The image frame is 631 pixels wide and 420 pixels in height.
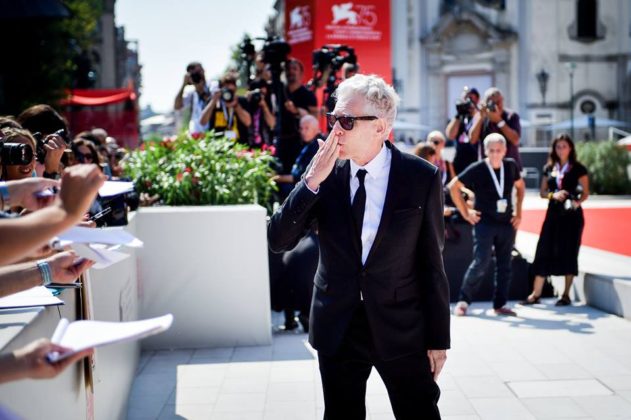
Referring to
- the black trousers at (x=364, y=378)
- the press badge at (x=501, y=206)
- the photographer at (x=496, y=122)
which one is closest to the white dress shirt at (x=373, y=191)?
the black trousers at (x=364, y=378)

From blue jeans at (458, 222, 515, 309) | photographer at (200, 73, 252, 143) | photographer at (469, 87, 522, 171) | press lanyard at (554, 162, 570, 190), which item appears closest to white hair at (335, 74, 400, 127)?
blue jeans at (458, 222, 515, 309)

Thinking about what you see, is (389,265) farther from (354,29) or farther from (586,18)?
(586,18)

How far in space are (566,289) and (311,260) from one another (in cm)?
327

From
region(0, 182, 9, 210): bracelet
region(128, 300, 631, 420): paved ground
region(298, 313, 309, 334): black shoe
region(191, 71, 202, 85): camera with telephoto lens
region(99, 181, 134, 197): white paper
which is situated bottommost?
region(128, 300, 631, 420): paved ground

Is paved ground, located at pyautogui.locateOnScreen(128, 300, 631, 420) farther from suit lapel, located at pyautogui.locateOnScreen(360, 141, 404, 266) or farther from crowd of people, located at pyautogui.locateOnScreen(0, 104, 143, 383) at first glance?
crowd of people, located at pyautogui.locateOnScreen(0, 104, 143, 383)

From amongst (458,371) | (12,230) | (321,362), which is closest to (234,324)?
(458,371)

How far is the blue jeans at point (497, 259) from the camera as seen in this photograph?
870 centimetres

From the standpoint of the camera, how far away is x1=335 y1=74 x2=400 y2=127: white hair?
339 cm

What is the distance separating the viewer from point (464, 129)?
1084 cm

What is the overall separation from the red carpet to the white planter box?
6097 mm

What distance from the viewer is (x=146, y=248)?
23.6 ft

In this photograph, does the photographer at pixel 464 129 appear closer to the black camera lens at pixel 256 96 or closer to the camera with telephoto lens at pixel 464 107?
the camera with telephoto lens at pixel 464 107

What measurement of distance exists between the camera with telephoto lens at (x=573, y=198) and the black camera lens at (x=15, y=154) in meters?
7.02

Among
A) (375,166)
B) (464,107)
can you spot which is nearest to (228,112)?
(464,107)
